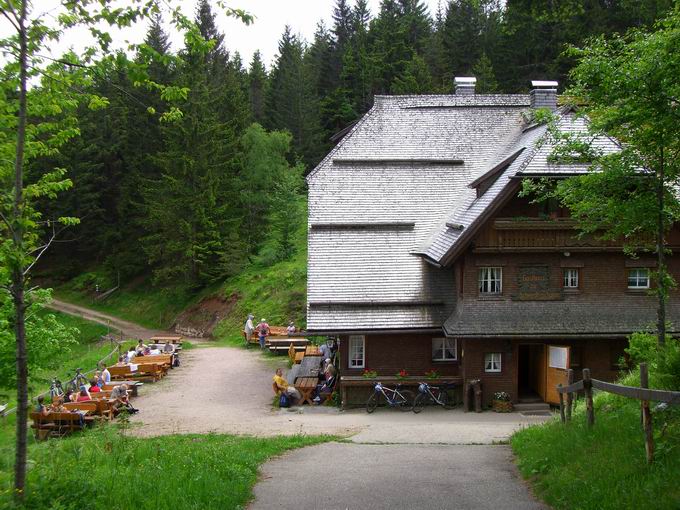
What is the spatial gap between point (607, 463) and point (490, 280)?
13272 millimetres

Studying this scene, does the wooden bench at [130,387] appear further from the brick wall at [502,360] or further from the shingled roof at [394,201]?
the brick wall at [502,360]

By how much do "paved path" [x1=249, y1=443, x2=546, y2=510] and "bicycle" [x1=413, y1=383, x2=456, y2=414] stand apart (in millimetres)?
7849

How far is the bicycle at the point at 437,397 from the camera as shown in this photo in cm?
2108

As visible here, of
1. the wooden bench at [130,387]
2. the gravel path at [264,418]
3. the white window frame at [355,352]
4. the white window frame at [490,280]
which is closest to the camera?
the gravel path at [264,418]

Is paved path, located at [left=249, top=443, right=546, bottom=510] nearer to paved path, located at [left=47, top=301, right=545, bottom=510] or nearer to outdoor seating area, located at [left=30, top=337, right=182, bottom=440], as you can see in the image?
paved path, located at [left=47, top=301, right=545, bottom=510]

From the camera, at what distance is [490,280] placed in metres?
21.5

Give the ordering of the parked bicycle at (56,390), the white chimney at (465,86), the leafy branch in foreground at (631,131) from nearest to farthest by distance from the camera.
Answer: the leafy branch in foreground at (631,131)
the parked bicycle at (56,390)
the white chimney at (465,86)

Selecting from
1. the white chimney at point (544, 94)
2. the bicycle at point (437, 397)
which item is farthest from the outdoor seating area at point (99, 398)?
the white chimney at point (544, 94)

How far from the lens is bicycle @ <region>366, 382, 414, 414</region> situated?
2097cm

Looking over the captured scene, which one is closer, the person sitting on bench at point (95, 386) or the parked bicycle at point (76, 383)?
the person sitting on bench at point (95, 386)

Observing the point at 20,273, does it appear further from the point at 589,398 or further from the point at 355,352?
the point at 355,352

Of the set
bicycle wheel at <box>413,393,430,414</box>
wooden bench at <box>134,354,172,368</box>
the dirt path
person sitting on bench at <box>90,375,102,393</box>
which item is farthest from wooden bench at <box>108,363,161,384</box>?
the dirt path

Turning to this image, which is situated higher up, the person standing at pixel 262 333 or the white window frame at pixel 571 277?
the white window frame at pixel 571 277

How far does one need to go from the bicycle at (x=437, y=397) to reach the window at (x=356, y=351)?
2.43m
